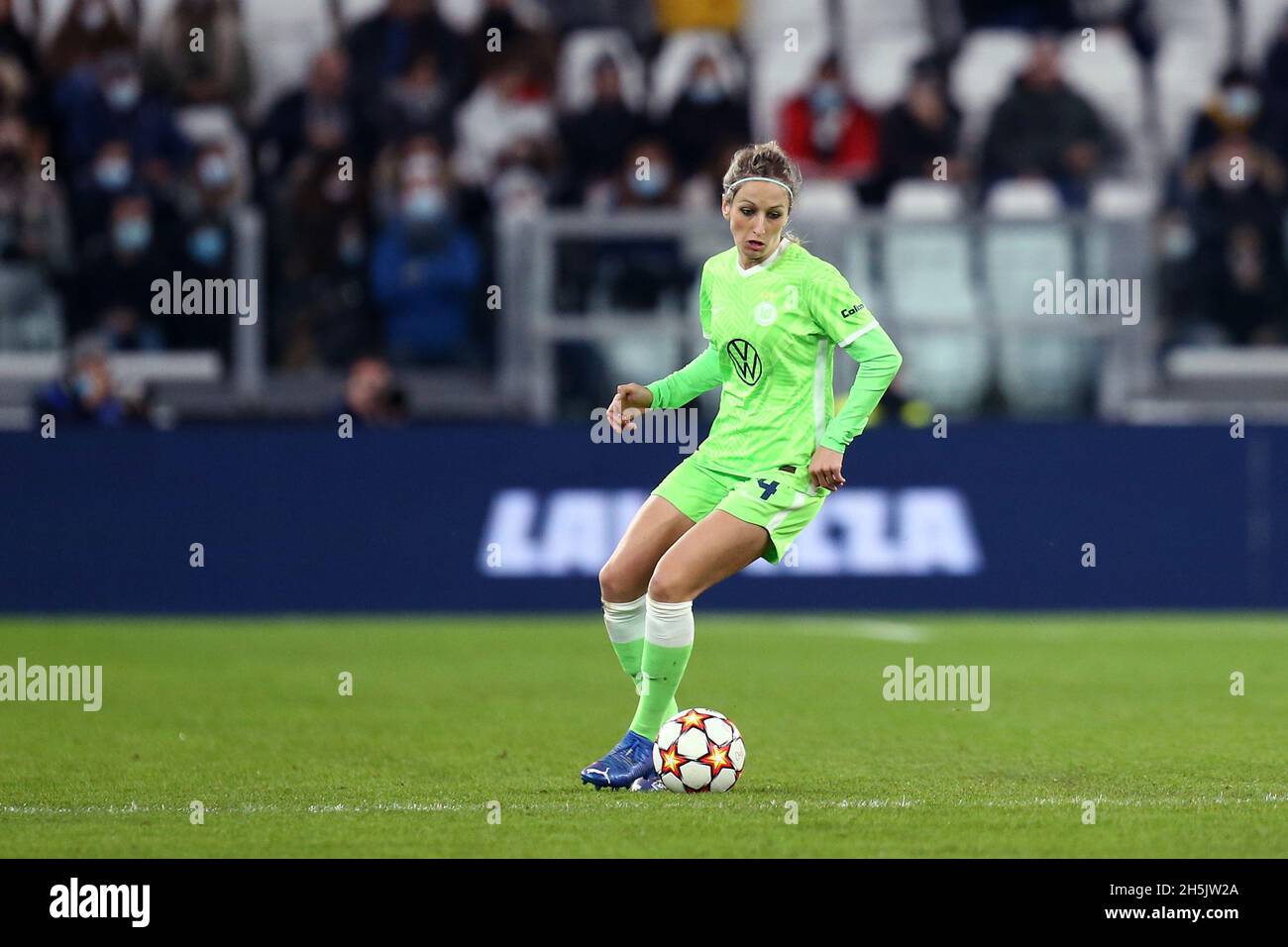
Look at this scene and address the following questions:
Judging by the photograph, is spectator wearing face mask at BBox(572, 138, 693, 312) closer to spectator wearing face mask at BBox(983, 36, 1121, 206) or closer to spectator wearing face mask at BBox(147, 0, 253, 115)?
spectator wearing face mask at BBox(983, 36, 1121, 206)

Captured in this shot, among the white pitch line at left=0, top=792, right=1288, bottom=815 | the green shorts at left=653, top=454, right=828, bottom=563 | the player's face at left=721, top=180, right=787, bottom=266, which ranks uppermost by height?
the player's face at left=721, top=180, right=787, bottom=266

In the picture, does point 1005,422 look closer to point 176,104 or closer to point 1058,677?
point 1058,677

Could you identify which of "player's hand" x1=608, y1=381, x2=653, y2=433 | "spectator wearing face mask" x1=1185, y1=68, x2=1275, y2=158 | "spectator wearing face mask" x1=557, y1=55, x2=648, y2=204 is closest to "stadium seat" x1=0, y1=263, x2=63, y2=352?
"spectator wearing face mask" x1=557, y1=55, x2=648, y2=204

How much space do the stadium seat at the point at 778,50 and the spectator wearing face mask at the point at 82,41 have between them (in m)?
5.46

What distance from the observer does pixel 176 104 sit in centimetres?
1903

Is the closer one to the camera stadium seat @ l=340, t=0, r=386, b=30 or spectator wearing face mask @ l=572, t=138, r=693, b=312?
spectator wearing face mask @ l=572, t=138, r=693, b=312

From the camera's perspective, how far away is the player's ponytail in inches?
298

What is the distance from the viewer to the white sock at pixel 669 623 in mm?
7582

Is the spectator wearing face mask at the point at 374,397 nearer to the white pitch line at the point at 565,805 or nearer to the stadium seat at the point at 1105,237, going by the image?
the stadium seat at the point at 1105,237

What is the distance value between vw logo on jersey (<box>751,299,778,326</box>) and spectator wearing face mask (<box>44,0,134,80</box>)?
41.5 feet

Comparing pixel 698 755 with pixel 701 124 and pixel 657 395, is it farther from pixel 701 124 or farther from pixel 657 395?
pixel 701 124

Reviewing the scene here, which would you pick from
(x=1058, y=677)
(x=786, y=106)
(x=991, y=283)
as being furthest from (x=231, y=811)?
(x=786, y=106)

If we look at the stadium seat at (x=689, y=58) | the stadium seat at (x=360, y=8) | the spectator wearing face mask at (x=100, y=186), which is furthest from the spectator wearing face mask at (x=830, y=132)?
the spectator wearing face mask at (x=100, y=186)
